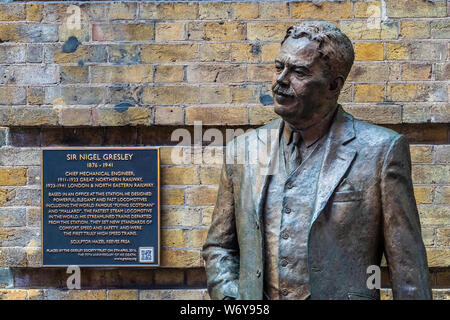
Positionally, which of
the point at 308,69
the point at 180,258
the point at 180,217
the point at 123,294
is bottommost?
the point at 123,294

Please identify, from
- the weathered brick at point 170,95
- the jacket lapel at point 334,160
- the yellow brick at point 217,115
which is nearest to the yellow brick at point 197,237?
the yellow brick at point 217,115

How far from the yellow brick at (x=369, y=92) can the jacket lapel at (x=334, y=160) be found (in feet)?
6.91

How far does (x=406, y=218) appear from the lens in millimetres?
2588

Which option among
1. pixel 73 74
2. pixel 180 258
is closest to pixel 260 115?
pixel 180 258

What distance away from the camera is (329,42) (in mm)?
2621

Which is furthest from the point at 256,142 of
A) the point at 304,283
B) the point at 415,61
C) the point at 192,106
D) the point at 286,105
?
the point at 415,61

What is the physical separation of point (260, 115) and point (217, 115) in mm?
320

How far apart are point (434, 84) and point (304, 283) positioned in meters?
2.72

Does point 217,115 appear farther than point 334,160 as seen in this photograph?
Yes

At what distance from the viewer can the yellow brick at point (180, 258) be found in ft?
15.9

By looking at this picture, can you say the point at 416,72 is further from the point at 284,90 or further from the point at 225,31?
the point at 284,90

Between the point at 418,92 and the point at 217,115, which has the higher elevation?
the point at 418,92

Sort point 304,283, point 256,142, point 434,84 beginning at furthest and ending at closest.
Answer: point 434,84 < point 256,142 < point 304,283

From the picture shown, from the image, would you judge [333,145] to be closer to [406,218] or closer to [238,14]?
[406,218]
